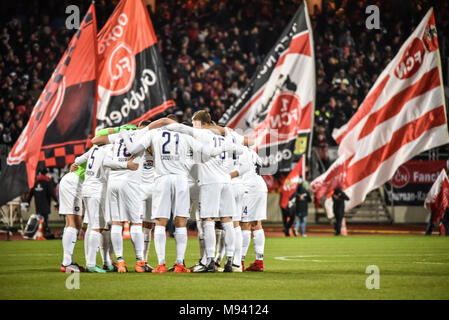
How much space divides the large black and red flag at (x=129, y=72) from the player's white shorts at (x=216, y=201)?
8082mm

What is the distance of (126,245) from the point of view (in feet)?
77.1

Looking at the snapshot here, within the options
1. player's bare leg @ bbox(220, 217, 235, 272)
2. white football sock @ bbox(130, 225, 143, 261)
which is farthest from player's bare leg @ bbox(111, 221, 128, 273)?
player's bare leg @ bbox(220, 217, 235, 272)

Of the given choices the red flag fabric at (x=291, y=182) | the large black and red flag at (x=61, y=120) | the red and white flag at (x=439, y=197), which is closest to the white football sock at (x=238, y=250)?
the large black and red flag at (x=61, y=120)

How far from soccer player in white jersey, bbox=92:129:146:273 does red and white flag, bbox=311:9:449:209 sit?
10.6m

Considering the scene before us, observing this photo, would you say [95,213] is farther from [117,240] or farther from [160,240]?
[160,240]

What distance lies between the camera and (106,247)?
14297mm

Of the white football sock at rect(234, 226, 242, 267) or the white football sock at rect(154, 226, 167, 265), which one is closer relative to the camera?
the white football sock at rect(154, 226, 167, 265)

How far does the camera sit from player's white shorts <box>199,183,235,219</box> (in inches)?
523

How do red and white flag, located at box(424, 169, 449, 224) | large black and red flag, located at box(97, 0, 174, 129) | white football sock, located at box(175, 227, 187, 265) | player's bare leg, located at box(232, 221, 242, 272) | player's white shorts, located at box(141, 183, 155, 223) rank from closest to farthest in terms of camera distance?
white football sock, located at box(175, 227, 187, 265)
player's bare leg, located at box(232, 221, 242, 272)
player's white shorts, located at box(141, 183, 155, 223)
large black and red flag, located at box(97, 0, 174, 129)
red and white flag, located at box(424, 169, 449, 224)

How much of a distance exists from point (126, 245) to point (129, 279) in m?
11.7

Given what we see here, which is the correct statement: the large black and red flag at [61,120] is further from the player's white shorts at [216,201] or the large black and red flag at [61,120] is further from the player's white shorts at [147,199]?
the player's white shorts at [216,201]

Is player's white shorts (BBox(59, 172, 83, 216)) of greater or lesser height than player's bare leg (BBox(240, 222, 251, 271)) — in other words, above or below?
above

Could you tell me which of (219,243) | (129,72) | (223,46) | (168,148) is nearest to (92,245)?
(168,148)

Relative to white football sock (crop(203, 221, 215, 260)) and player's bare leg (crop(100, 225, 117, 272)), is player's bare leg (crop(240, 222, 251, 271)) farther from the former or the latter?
player's bare leg (crop(100, 225, 117, 272))
